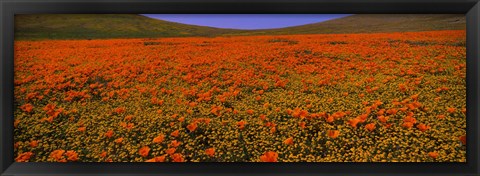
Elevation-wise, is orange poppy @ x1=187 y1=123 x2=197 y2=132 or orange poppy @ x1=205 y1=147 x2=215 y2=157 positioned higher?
orange poppy @ x1=187 y1=123 x2=197 y2=132

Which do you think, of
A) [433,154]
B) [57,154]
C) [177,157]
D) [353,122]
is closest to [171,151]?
[177,157]

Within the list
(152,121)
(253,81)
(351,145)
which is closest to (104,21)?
(152,121)

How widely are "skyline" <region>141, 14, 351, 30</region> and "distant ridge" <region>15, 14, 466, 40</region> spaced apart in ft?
0.14

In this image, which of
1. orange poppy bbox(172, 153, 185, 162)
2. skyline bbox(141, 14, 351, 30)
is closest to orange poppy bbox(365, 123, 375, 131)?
skyline bbox(141, 14, 351, 30)

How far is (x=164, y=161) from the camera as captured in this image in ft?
9.11

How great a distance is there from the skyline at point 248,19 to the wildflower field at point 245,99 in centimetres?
15

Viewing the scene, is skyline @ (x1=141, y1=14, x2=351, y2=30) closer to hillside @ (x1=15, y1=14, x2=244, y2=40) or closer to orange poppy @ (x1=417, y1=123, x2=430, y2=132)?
hillside @ (x1=15, y1=14, x2=244, y2=40)

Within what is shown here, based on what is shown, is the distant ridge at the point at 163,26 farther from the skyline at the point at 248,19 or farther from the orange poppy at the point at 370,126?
the orange poppy at the point at 370,126

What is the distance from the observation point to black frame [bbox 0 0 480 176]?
8.98 ft

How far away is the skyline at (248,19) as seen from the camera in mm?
2803

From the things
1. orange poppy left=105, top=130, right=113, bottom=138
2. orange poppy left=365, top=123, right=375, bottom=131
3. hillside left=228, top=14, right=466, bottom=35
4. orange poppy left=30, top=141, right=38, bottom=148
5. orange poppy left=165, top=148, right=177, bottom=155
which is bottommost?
orange poppy left=165, top=148, right=177, bottom=155

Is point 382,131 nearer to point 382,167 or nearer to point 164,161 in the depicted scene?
point 382,167

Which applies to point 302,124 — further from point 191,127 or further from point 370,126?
point 191,127

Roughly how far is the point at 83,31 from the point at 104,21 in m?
0.29
